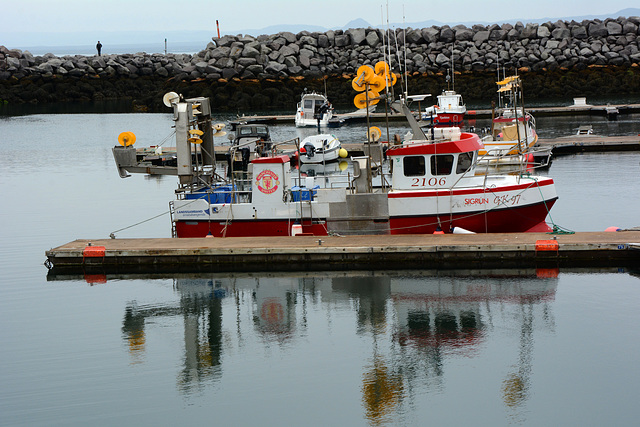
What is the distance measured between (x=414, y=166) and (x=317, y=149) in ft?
58.7

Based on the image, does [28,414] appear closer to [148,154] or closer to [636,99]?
[148,154]

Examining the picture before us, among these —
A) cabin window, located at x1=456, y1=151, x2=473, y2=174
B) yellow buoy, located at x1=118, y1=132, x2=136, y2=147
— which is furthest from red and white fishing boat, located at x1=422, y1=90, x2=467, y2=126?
yellow buoy, located at x1=118, y1=132, x2=136, y2=147

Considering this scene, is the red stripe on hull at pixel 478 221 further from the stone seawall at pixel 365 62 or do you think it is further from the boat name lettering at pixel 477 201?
the stone seawall at pixel 365 62

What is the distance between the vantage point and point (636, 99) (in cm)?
6319

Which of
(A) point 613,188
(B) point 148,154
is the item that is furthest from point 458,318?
(B) point 148,154

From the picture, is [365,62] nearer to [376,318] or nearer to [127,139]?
[127,139]

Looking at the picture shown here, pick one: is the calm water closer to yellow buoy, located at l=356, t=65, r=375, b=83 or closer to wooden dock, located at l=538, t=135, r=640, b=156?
yellow buoy, located at l=356, t=65, r=375, b=83

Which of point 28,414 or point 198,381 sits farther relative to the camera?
point 198,381

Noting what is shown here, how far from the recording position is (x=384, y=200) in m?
19.9

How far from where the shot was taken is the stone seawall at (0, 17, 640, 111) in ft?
229

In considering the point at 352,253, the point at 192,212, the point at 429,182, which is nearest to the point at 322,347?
the point at 352,253

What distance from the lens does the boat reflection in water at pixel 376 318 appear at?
13.8 m

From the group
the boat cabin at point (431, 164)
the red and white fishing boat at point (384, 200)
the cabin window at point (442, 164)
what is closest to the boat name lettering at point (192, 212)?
the red and white fishing boat at point (384, 200)

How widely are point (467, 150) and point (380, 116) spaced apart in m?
36.7
